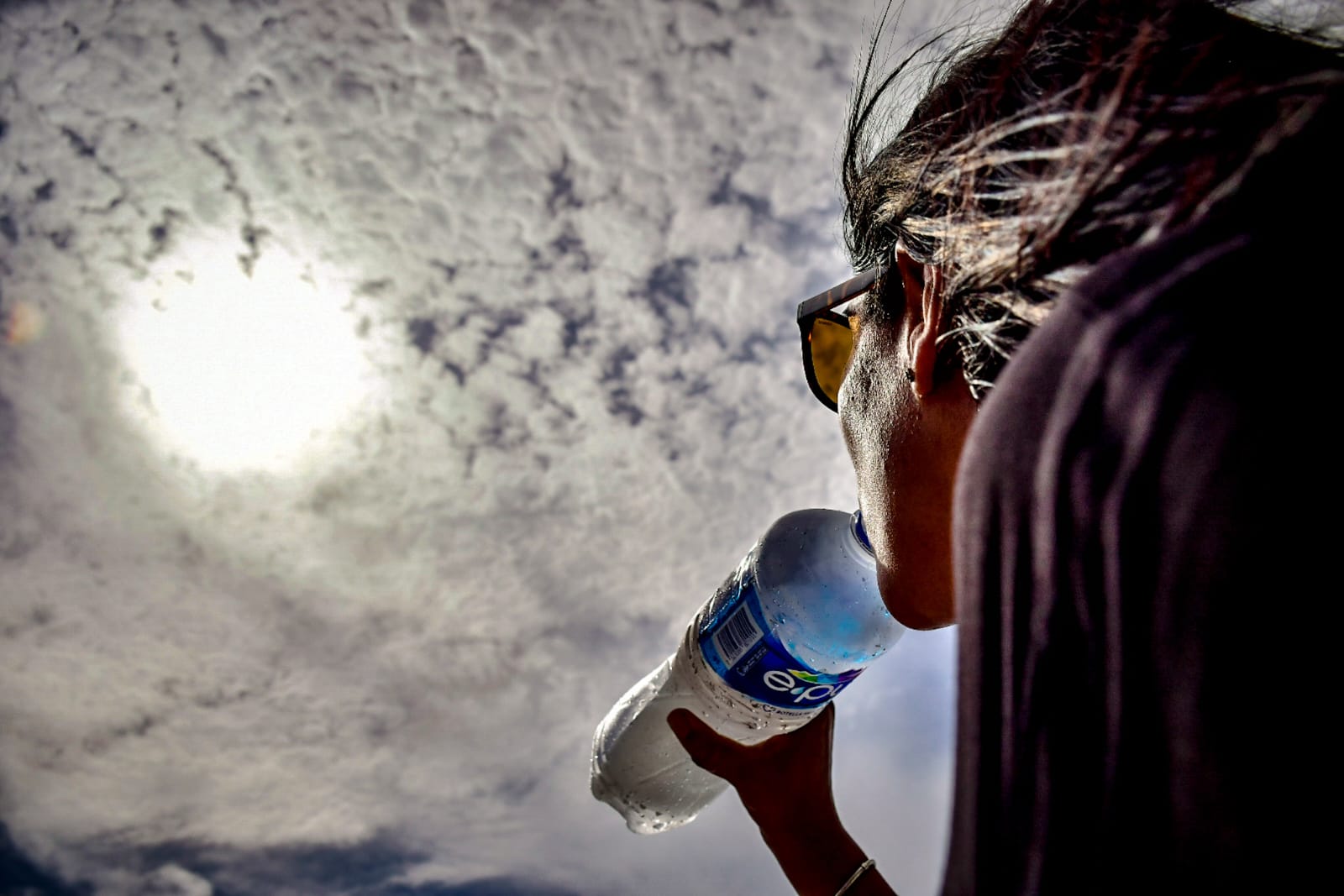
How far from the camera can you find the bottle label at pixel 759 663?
250cm

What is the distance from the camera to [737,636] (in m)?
2.64

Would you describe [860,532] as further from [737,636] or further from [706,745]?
[706,745]

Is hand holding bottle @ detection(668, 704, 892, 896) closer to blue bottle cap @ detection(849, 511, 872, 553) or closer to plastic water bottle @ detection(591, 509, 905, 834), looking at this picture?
plastic water bottle @ detection(591, 509, 905, 834)

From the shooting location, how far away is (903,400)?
4.84 ft

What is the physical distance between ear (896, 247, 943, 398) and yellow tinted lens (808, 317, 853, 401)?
1.08 metres

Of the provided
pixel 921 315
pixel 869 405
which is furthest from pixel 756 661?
pixel 921 315

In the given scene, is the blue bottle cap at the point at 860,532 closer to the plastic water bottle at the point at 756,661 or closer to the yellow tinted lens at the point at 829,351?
the plastic water bottle at the point at 756,661

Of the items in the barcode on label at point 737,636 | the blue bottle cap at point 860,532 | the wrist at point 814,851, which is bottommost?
the wrist at point 814,851

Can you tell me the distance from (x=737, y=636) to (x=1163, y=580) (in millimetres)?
2328

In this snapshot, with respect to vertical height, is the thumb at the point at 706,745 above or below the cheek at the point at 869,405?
below

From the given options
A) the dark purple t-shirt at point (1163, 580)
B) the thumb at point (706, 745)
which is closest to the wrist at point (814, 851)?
the thumb at point (706, 745)

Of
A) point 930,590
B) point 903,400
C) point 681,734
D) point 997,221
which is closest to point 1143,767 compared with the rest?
point 997,221

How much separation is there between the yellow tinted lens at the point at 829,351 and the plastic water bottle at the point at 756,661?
861mm

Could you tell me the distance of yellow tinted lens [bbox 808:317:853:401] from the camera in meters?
2.58
